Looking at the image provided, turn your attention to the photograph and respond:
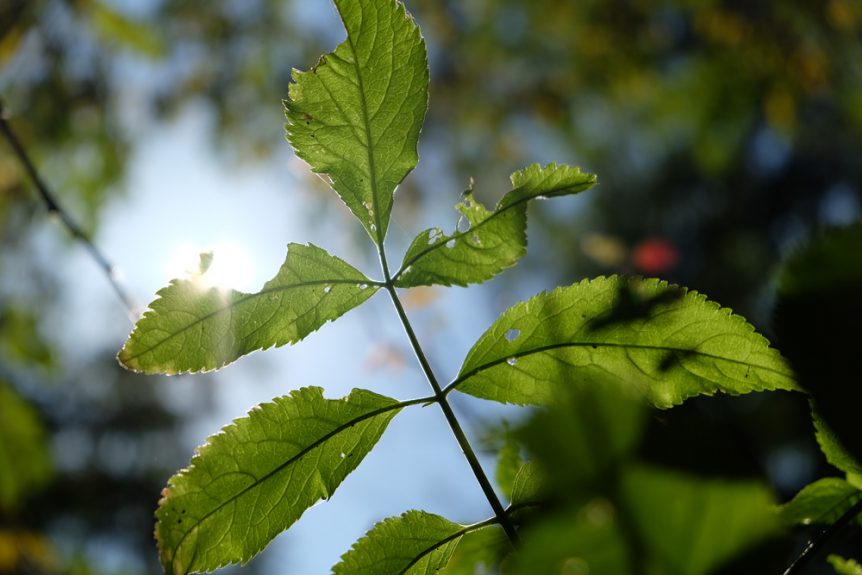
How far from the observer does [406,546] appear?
76 centimetres

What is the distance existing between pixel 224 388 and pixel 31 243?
90.7 inches

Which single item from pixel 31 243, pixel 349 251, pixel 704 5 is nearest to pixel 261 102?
pixel 349 251

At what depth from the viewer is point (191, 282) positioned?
792mm

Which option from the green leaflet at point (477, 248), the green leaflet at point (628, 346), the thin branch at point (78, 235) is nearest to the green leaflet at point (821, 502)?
the green leaflet at point (628, 346)

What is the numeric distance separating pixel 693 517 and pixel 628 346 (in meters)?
0.43

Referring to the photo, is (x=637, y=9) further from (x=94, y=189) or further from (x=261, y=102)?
(x=94, y=189)

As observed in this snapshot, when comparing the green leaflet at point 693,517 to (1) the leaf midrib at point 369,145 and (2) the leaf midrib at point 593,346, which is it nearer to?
(2) the leaf midrib at point 593,346

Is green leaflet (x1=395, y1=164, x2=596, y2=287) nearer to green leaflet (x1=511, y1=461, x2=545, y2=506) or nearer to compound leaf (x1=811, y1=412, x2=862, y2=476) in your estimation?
green leaflet (x1=511, y1=461, x2=545, y2=506)

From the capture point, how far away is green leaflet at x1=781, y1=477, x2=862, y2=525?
775mm

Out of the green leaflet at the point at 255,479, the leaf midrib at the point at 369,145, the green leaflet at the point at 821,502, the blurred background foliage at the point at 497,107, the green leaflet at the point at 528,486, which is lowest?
the green leaflet at the point at 821,502

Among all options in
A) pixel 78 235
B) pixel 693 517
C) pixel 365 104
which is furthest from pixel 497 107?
pixel 693 517

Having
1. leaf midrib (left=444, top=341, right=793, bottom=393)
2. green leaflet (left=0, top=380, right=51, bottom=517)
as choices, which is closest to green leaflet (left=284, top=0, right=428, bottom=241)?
leaf midrib (left=444, top=341, right=793, bottom=393)

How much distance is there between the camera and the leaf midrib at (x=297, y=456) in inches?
28.9

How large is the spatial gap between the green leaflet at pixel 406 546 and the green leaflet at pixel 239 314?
250 millimetres
